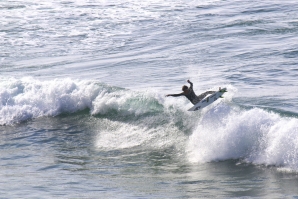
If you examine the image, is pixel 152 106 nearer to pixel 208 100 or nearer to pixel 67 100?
pixel 208 100

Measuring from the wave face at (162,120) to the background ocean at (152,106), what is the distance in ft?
0.14

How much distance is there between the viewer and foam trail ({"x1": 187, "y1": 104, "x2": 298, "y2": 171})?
14734mm

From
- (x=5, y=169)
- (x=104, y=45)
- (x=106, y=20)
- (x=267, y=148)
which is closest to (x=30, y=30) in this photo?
(x=106, y=20)

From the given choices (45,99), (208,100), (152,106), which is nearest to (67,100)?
(45,99)

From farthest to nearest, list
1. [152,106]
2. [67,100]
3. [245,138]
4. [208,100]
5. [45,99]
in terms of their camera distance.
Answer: [45,99]
[67,100]
[152,106]
[208,100]
[245,138]

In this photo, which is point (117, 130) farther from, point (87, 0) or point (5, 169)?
point (87, 0)

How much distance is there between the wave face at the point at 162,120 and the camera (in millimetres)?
15422

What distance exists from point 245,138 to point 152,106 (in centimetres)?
537

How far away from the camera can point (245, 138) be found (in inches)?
628

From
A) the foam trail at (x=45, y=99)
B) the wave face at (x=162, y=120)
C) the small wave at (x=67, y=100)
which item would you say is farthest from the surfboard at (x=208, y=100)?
the foam trail at (x=45, y=99)

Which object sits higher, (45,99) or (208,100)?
(208,100)

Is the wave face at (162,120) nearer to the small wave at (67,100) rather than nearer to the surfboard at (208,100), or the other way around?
the small wave at (67,100)

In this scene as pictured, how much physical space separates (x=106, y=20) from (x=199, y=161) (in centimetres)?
2599

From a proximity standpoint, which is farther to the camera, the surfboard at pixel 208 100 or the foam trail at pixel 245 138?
the surfboard at pixel 208 100
